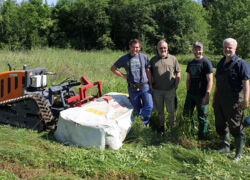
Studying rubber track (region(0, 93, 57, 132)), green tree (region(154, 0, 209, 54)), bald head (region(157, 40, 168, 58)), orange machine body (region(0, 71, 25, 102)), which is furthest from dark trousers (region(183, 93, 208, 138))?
green tree (region(154, 0, 209, 54))

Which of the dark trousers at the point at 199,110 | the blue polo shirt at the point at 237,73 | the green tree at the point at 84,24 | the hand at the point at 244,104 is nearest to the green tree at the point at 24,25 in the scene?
the green tree at the point at 84,24

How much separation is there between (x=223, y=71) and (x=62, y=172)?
8.62 feet

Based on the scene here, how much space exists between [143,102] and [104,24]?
2775cm

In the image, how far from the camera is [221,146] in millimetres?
4066

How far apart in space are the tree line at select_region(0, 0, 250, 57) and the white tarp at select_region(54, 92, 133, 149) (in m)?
24.6

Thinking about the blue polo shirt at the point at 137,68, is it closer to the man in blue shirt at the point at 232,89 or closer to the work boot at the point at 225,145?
the man in blue shirt at the point at 232,89

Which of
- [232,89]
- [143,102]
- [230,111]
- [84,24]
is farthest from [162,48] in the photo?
[84,24]

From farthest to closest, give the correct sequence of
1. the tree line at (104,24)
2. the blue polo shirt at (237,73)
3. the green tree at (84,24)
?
the green tree at (84,24), the tree line at (104,24), the blue polo shirt at (237,73)

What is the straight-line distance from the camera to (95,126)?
12.6 feet

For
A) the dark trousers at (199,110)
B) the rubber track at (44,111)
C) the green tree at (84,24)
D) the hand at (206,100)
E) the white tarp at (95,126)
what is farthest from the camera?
the green tree at (84,24)

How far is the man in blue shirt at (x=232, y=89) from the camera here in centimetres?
353

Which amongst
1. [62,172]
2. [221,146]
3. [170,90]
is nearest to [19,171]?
[62,172]

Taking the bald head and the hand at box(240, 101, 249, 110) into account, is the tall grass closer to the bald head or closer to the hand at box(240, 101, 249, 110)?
the hand at box(240, 101, 249, 110)

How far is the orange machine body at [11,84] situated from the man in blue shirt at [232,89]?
373 cm
